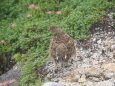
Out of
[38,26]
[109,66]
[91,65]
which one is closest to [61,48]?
[91,65]

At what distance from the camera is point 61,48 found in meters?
8.12

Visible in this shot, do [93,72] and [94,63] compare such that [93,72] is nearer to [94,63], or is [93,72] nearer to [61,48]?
[94,63]

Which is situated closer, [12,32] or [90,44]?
[90,44]

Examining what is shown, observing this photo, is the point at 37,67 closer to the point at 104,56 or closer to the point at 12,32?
the point at 104,56

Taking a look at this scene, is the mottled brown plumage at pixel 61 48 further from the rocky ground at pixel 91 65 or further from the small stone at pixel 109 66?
the small stone at pixel 109 66

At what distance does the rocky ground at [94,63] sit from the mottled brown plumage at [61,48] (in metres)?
0.48

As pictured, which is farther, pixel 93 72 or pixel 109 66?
pixel 109 66

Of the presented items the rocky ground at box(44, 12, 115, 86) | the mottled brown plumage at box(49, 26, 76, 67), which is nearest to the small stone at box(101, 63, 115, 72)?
the rocky ground at box(44, 12, 115, 86)

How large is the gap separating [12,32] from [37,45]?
1727 millimetres

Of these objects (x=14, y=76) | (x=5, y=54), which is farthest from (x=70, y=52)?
(x=5, y=54)

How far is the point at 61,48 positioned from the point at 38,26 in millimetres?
3526

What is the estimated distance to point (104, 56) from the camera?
9.41m

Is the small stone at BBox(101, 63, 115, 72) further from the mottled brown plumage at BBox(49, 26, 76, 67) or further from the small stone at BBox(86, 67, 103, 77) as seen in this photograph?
the mottled brown plumage at BBox(49, 26, 76, 67)

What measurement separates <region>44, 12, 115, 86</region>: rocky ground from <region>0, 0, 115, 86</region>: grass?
31 cm
